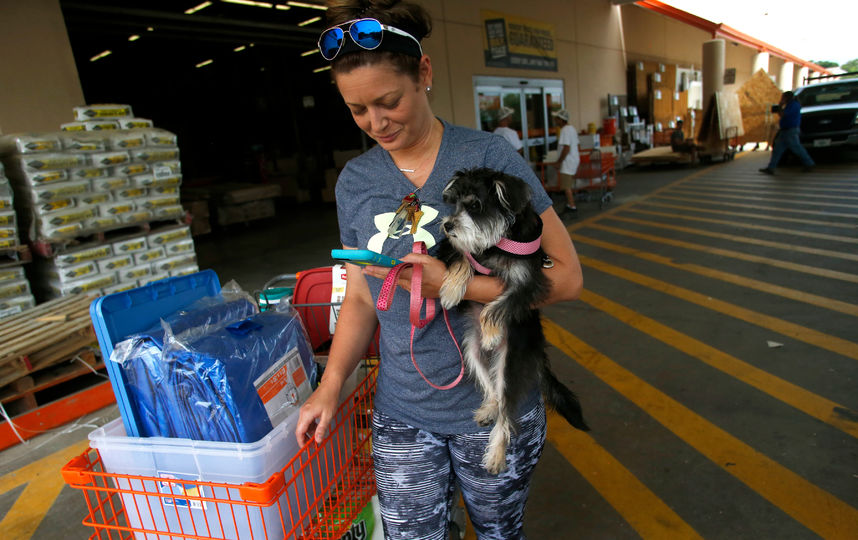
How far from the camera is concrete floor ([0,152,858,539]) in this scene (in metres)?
2.32

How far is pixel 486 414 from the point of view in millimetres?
1288

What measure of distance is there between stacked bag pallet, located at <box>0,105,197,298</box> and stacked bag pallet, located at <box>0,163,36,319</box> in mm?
179

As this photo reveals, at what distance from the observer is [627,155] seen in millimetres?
17625

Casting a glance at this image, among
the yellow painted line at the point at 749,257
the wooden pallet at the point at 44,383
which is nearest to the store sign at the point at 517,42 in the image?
the yellow painted line at the point at 749,257

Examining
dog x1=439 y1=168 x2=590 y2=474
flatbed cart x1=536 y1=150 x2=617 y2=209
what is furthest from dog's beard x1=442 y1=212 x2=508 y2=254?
flatbed cart x1=536 y1=150 x2=617 y2=209

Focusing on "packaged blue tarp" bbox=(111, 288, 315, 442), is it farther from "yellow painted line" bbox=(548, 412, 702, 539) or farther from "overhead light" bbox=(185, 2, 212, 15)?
"overhead light" bbox=(185, 2, 212, 15)

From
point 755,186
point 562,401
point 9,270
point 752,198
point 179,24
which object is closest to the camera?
point 562,401

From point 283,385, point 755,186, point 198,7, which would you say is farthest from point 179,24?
point 755,186

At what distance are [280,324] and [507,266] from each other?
722 mm

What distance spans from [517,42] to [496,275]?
1256 cm

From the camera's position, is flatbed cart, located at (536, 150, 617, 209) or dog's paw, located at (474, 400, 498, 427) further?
flatbed cart, located at (536, 150, 617, 209)

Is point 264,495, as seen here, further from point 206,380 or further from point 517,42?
point 517,42

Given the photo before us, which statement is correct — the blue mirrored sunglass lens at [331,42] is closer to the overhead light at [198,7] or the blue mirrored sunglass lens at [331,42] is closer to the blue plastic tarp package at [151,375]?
the blue plastic tarp package at [151,375]

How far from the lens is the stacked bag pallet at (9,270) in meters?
3.79
